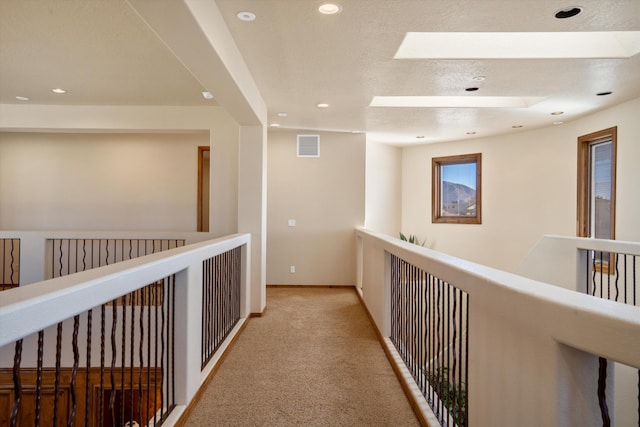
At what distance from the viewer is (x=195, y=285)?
8.16 feet

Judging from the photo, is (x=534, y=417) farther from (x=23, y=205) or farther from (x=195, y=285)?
(x=23, y=205)

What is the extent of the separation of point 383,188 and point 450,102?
9.18ft

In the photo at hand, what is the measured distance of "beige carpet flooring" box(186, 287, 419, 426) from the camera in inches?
90.3

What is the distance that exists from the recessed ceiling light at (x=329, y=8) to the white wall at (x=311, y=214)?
4.02 metres

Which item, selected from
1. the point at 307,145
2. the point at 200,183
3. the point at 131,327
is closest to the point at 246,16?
the point at 131,327

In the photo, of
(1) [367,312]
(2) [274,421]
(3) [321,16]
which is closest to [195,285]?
(2) [274,421]

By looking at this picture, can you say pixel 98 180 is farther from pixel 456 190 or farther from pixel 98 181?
pixel 456 190

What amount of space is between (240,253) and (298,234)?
2.28 meters

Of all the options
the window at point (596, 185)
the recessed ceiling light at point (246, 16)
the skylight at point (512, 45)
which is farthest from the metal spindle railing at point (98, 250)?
the window at point (596, 185)

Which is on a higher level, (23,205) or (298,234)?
(23,205)

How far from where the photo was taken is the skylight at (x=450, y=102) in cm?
473

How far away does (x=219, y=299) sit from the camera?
136 inches

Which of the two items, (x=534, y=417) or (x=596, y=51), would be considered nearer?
(x=534, y=417)

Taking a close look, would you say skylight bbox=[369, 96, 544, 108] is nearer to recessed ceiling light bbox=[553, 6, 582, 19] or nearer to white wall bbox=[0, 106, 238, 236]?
recessed ceiling light bbox=[553, 6, 582, 19]
